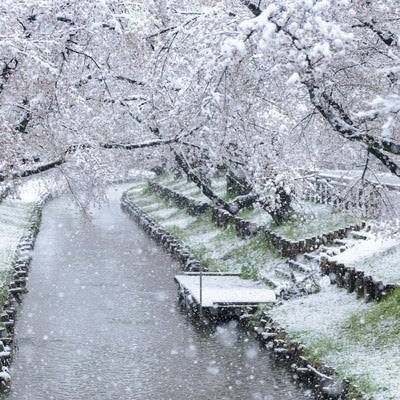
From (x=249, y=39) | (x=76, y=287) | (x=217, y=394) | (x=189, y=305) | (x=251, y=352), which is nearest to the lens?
(x=249, y=39)

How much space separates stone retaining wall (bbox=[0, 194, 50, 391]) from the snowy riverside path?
27 centimetres

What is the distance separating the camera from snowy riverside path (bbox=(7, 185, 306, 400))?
45.6ft

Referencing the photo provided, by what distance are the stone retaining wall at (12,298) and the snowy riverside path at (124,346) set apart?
266mm

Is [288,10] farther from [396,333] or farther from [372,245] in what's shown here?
[372,245]

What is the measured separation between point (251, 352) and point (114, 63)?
7.66 meters

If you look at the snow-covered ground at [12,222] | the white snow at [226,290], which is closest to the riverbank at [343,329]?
the white snow at [226,290]

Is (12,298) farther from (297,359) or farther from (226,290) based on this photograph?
(297,359)

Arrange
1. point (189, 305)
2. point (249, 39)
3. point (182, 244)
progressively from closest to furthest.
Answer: point (249, 39), point (189, 305), point (182, 244)

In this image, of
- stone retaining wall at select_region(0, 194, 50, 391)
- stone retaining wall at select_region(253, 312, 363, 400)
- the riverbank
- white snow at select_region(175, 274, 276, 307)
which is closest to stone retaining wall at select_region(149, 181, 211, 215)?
stone retaining wall at select_region(0, 194, 50, 391)

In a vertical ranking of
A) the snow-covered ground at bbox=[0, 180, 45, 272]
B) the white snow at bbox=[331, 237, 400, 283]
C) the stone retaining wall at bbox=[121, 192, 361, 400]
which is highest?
the white snow at bbox=[331, 237, 400, 283]

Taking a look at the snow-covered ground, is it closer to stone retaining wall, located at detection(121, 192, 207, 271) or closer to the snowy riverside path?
the snowy riverside path

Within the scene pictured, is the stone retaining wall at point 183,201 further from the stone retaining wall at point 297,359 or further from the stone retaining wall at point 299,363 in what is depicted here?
the stone retaining wall at point 299,363

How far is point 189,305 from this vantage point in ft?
66.6

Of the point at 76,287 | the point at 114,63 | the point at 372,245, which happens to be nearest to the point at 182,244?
the point at 76,287
